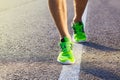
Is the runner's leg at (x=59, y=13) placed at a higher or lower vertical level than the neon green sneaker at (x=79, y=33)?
higher

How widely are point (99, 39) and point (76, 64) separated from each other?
0.94m

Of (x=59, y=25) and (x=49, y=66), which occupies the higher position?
(x=59, y=25)

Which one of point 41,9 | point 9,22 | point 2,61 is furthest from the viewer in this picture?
point 41,9

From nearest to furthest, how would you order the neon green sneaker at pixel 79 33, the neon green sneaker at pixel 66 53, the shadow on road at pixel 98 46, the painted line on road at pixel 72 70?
the painted line on road at pixel 72 70 < the neon green sneaker at pixel 66 53 < the shadow on road at pixel 98 46 < the neon green sneaker at pixel 79 33

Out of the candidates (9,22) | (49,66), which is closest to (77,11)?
(49,66)

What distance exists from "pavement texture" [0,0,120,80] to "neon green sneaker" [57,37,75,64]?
0.07 metres

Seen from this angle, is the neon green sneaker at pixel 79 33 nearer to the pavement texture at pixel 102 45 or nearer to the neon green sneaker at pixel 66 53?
the pavement texture at pixel 102 45

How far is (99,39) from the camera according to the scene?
16.5 ft

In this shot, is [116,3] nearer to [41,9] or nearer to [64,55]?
[41,9]

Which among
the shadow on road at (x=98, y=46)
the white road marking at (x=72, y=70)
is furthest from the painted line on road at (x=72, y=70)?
the shadow on road at (x=98, y=46)

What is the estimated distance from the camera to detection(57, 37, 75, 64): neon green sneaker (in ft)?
13.9

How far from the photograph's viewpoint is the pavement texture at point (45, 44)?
3.98 meters

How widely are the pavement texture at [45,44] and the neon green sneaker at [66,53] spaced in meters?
0.07

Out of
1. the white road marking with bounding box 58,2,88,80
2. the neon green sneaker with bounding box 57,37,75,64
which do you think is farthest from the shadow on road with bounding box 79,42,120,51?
the neon green sneaker with bounding box 57,37,75,64
